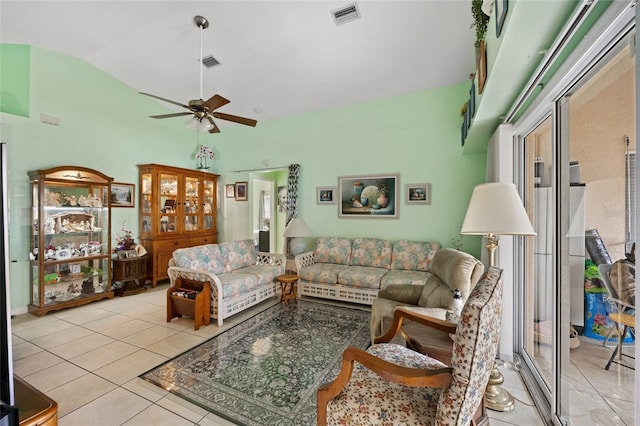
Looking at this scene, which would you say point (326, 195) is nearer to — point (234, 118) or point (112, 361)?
point (234, 118)

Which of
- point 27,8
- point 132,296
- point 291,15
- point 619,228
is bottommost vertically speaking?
point 132,296

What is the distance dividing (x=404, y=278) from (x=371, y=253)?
84 cm

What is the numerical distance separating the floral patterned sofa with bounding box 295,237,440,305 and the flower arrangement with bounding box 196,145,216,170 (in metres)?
3.50

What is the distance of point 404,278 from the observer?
3.56 meters

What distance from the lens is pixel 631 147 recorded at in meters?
1.17

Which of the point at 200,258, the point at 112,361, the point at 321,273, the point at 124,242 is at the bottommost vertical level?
the point at 112,361

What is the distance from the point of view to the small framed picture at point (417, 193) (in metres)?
4.17

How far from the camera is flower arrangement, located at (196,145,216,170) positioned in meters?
6.03

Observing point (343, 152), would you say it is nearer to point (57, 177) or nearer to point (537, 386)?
point (537, 386)

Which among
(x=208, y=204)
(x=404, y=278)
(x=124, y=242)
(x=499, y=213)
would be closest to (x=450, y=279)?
(x=499, y=213)

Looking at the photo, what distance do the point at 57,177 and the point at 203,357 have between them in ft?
11.4

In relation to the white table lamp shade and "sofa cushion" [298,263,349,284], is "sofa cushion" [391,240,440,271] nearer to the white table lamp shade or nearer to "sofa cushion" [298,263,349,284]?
"sofa cushion" [298,263,349,284]

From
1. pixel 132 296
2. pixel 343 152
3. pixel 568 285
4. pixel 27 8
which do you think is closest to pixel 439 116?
pixel 343 152

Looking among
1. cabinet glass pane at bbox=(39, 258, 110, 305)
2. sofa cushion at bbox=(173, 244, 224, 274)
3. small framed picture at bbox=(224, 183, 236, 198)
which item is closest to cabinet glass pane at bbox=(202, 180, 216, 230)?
small framed picture at bbox=(224, 183, 236, 198)
